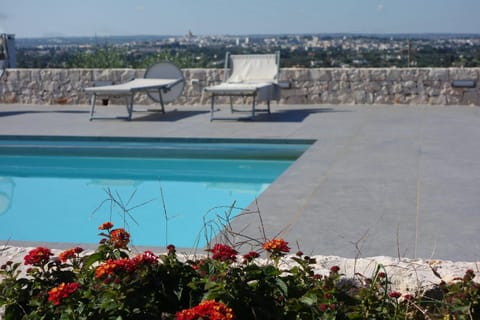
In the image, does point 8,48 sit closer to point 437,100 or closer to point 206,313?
point 437,100

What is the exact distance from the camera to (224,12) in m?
34.2

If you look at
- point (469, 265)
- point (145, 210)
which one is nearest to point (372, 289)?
point (469, 265)

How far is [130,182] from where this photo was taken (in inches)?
257

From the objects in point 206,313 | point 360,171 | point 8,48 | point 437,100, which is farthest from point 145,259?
point 8,48

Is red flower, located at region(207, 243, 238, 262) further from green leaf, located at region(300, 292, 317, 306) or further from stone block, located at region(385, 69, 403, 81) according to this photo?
stone block, located at region(385, 69, 403, 81)

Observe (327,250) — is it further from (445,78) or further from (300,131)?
(445,78)

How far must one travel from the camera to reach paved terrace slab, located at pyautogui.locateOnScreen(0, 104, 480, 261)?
3631mm

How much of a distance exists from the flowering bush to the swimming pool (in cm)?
217

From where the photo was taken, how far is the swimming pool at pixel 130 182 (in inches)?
201

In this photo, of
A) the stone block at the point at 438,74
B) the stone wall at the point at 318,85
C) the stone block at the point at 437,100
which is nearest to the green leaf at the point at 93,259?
the stone wall at the point at 318,85

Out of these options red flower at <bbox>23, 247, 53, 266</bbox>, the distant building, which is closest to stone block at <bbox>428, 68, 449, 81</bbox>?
the distant building

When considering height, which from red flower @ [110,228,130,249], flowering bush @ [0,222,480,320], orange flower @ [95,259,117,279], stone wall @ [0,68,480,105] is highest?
orange flower @ [95,259,117,279]

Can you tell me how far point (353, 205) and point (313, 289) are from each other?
7.92 ft

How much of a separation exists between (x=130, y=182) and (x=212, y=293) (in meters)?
4.74
